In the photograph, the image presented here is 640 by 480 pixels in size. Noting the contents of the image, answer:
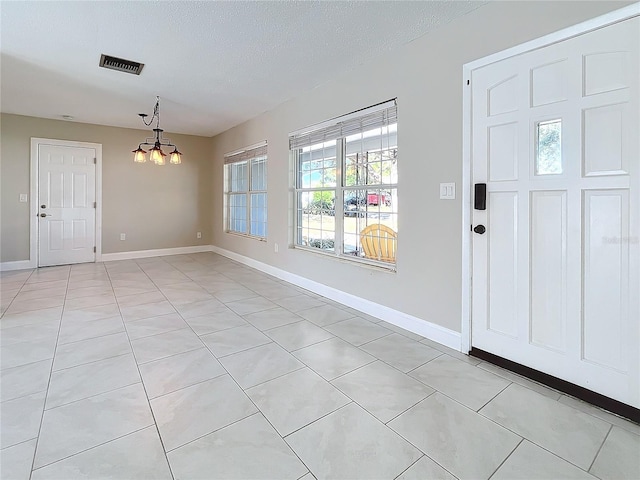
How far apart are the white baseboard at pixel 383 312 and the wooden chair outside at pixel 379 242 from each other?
0.46 metres

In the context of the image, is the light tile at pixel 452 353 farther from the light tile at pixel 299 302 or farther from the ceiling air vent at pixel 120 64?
the ceiling air vent at pixel 120 64

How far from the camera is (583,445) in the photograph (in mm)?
1486

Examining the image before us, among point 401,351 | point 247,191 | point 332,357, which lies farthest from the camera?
point 247,191

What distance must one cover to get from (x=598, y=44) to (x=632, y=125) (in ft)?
1.61

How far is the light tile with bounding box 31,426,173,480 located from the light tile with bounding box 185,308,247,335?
1301 millimetres

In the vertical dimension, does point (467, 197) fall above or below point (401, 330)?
above

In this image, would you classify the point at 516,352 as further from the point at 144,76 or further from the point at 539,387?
the point at 144,76

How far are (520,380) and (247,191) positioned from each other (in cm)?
490

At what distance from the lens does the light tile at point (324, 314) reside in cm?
306

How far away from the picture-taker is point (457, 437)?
5.01 feet

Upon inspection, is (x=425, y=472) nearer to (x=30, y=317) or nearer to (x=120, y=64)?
(x=30, y=317)

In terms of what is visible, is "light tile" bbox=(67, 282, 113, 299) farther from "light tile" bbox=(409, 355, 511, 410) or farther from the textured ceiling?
"light tile" bbox=(409, 355, 511, 410)

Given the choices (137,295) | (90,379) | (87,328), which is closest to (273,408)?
(90,379)

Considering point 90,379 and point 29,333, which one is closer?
point 90,379
